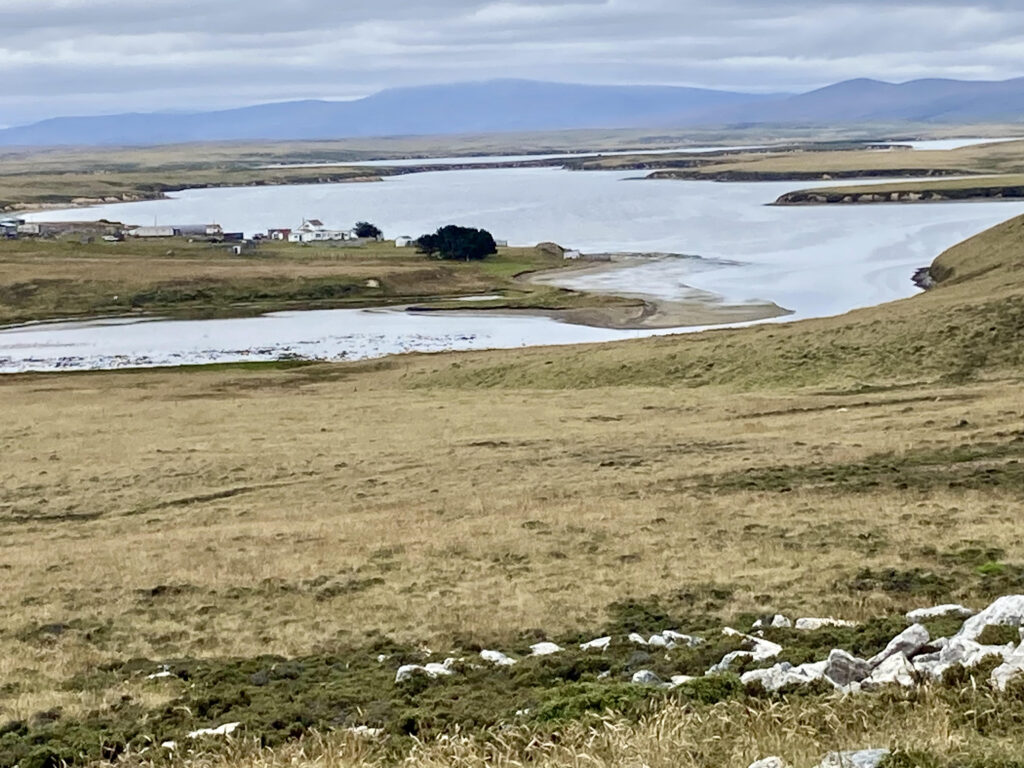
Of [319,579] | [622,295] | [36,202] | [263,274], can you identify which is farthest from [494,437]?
[36,202]

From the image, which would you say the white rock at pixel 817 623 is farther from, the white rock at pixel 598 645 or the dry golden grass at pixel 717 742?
the dry golden grass at pixel 717 742

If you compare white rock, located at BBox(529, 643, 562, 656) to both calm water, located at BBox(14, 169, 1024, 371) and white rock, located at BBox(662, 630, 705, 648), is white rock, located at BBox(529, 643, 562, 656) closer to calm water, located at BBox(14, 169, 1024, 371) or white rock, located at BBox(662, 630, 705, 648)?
white rock, located at BBox(662, 630, 705, 648)

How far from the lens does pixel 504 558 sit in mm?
17391

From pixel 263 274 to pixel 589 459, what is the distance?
6446cm

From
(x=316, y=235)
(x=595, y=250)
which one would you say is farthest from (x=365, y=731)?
(x=316, y=235)

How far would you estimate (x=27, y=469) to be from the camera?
2878cm

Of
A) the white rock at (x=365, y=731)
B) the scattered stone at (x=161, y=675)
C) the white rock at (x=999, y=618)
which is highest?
the white rock at (x=999, y=618)

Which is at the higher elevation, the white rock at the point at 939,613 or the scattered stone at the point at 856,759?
the scattered stone at the point at 856,759

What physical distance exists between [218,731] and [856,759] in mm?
5080

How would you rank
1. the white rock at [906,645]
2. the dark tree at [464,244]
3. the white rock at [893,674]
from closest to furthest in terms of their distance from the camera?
the white rock at [893,674], the white rock at [906,645], the dark tree at [464,244]

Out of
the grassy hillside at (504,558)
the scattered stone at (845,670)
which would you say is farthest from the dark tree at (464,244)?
the scattered stone at (845,670)

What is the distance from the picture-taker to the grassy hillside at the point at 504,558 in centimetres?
859

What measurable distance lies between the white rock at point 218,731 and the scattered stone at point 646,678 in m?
3.20

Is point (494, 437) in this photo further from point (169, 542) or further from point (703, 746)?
point (703, 746)
